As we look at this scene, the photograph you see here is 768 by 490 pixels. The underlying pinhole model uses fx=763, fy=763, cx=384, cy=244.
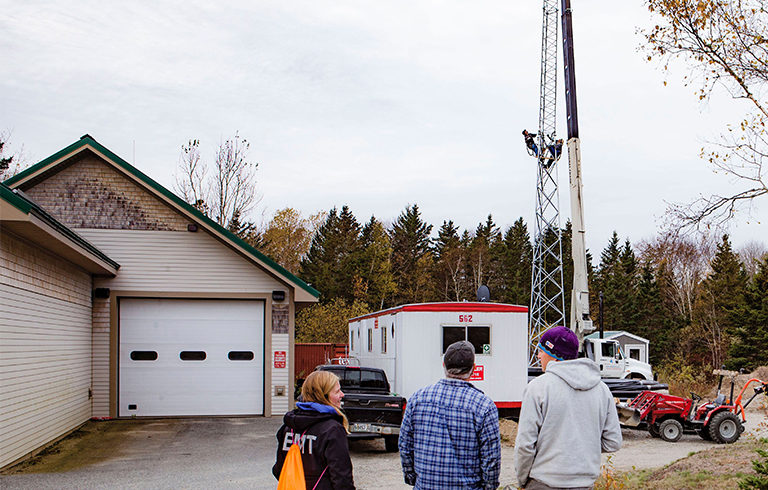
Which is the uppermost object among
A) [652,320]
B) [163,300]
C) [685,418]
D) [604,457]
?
[163,300]

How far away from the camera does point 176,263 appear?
17.8 m

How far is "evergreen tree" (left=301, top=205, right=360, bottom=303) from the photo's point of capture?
56.5 m

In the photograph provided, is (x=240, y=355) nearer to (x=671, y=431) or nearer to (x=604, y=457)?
(x=604, y=457)

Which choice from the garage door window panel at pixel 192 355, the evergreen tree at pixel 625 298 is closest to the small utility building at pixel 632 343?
the evergreen tree at pixel 625 298

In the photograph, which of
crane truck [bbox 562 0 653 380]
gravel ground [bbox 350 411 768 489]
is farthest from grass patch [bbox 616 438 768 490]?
crane truck [bbox 562 0 653 380]

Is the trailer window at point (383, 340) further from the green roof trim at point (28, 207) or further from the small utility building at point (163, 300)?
the green roof trim at point (28, 207)

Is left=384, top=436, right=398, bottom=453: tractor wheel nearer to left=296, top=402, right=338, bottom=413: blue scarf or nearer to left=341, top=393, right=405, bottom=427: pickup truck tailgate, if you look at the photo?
left=341, top=393, right=405, bottom=427: pickup truck tailgate

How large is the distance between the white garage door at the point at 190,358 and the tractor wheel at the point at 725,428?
998cm

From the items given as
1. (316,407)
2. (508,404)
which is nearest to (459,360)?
(316,407)

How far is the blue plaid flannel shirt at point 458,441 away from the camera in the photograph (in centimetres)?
451

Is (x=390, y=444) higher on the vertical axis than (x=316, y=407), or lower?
lower

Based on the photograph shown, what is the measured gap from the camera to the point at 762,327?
3909 centimetres

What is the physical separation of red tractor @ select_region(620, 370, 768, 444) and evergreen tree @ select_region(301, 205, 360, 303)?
40484 millimetres

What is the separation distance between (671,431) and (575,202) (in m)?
6.16
